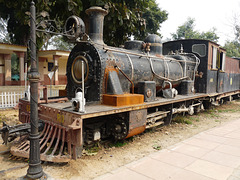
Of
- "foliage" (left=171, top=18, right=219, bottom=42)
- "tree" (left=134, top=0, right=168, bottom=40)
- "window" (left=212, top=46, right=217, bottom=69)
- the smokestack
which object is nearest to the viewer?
the smokestack

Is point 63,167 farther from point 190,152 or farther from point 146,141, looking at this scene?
point 190,152

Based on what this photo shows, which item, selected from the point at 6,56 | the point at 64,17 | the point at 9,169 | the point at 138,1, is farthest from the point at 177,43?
the point at 6,56

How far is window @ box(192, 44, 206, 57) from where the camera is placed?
788 centimetres

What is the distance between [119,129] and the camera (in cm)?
430

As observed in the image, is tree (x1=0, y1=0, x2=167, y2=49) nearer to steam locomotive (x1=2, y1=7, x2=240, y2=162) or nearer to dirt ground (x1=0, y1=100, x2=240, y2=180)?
steam locomotive (x1=2, y1=7, x2=240, y2=162)

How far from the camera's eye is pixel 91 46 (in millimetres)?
4289

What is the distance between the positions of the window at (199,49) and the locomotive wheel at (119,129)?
17.7ft

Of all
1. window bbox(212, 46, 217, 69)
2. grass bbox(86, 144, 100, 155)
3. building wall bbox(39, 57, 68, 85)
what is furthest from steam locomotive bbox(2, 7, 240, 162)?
building wall bbox(39, 57, 68, 85)

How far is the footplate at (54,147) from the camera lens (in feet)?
11.0

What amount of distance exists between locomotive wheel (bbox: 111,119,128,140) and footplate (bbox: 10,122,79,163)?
3.46 feet

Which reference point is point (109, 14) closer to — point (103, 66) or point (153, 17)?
point (103, 66)

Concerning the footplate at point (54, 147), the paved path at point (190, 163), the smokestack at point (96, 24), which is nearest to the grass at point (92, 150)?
the footplate at point (54, 147)

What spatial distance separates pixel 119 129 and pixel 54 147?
4.61 ft

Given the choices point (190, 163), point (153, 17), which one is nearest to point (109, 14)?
point (190, 163)
